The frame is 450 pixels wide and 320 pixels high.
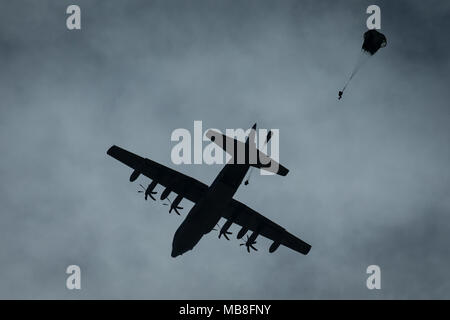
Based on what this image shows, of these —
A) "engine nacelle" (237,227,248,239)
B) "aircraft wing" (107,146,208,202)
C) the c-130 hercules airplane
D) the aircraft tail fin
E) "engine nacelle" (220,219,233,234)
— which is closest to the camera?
the aircraft tail fin

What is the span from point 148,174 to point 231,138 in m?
10.6

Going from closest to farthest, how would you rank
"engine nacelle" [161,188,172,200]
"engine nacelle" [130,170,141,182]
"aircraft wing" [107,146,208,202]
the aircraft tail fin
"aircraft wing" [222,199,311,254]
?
the aircraft tail fin → "engine nacelle" [130,170,141,182] → "engine nacelle" [161,188,172,200] → "aircraft wing" [107,146,208,202] → "aircraft wing" [222,199,311,254]

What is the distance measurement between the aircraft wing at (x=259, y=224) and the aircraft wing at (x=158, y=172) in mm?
3698

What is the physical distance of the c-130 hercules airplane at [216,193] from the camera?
36.9 meters

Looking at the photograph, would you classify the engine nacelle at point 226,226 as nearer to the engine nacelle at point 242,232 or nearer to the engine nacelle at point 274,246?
the engine nacelle at point 242,232

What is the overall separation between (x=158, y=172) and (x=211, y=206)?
704 centimetres

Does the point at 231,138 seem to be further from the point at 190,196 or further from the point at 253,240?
the point at 253,240

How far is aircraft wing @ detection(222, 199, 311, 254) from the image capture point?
44812 mm

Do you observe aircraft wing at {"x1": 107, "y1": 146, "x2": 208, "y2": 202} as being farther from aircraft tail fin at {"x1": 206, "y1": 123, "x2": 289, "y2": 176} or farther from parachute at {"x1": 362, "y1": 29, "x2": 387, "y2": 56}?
parachute at {"x1": 362, "y1": 29, "x2": 387, "y2": 56}

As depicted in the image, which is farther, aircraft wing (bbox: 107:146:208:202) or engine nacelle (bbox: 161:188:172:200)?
aircraft wing (bbox: 107:146:208:202)

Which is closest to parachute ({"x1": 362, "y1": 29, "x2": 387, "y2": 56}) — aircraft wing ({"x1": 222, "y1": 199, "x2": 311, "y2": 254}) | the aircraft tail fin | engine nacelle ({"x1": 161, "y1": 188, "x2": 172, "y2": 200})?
the aircraft tail fin

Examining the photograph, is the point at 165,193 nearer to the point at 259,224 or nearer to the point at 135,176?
the point at 135,176
